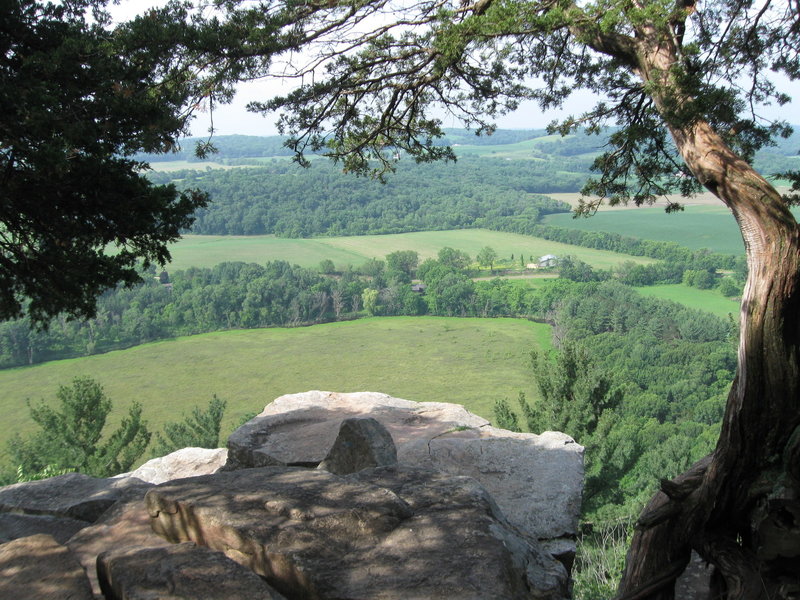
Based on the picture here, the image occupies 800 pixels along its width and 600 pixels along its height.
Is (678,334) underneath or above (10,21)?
underneath

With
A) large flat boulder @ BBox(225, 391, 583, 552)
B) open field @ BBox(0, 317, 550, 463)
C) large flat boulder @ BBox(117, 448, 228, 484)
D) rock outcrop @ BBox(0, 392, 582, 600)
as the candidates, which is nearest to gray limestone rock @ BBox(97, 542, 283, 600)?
rock outcrop @ BBox(0, 392, 582, 600)

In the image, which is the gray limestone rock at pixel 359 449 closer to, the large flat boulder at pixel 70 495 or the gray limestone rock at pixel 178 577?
the large flat boulder at pixel 70 495

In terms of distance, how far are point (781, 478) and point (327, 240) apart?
307 feet

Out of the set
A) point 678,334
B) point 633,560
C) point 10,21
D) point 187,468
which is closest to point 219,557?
point 633,560

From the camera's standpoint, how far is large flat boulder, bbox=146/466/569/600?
3713mm

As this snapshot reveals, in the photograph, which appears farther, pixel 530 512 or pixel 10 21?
pixel 530 512

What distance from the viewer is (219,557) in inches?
145

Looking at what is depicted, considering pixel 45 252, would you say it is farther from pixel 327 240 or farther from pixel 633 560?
pixel 327 240

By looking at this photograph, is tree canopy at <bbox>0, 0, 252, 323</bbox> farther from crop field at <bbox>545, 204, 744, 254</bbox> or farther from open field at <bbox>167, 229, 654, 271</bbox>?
crop field at <bbox>545, 204, 744, 254</bbox>

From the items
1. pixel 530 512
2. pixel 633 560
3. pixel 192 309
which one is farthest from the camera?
pixel 192 309

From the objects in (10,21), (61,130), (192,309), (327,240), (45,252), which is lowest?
(192,309)

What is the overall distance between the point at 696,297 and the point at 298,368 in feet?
145

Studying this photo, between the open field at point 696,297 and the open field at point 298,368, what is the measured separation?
15.4 metres

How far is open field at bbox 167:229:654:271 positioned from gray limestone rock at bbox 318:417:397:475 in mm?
76218
